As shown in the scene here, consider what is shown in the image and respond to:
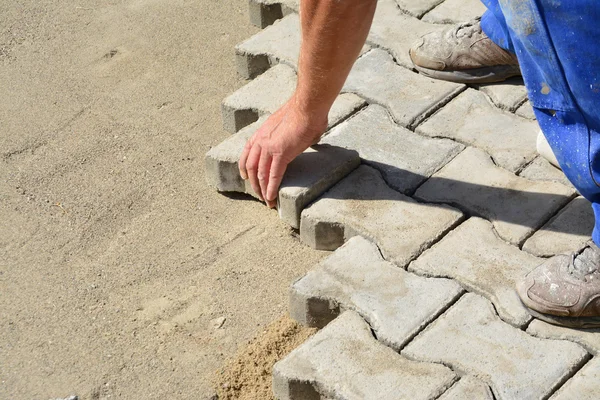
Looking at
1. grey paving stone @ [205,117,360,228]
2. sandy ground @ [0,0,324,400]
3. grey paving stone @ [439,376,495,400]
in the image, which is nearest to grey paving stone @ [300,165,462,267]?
grey paving stone @ [205,117,360,228]

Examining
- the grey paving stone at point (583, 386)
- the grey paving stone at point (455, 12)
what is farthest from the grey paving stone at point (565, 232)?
the grey paving stone at point (455, 12)

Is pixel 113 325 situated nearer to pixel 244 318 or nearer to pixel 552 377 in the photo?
pixel 244 318

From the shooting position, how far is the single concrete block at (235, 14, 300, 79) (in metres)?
3.72

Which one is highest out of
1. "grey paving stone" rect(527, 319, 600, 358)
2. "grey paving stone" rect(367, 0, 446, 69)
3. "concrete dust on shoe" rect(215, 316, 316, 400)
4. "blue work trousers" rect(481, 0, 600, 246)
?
"blue work trousers" rect(481, 0, 600, 246)

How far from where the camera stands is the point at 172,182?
3.41m

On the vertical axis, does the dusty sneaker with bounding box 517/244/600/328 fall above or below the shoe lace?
below

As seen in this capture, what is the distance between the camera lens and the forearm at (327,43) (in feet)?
8.61

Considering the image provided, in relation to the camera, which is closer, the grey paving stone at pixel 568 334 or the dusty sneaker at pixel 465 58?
the grey paving stone at pixel 568 334

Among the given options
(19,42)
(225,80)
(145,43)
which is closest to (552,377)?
(225,80)

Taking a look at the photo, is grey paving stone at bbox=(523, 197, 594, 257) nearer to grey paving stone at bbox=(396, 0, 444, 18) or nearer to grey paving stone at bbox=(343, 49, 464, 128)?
grey paving stone at bbox=(343, 49, 464, 128)

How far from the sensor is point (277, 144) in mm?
3018

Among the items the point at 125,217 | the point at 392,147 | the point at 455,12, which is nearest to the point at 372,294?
the point at 392,147

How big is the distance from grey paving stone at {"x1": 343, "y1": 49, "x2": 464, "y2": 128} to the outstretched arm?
0.45 m

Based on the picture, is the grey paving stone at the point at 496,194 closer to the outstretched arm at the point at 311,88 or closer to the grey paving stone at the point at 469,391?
the outstretched arm at the point at 311,88
